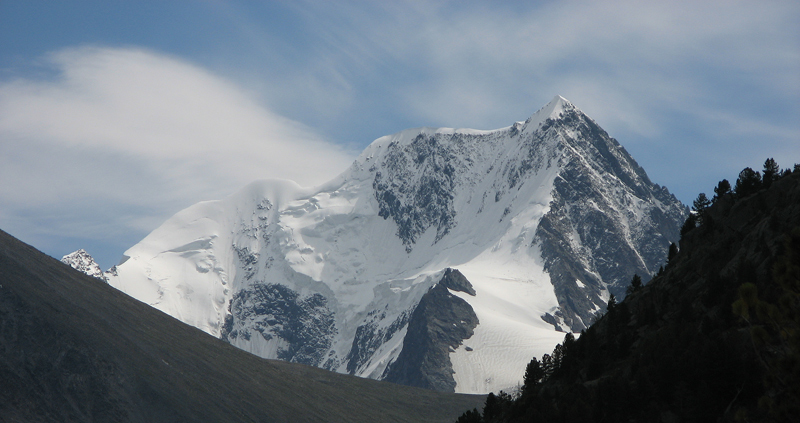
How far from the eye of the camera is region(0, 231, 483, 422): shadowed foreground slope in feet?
359

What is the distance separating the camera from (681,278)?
256ft

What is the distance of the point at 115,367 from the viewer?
392 ft

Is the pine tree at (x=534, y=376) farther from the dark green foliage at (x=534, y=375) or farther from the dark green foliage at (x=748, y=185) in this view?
the dark green foliage at (x=748, y=185)

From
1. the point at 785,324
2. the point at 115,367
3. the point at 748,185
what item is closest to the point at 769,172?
the point at 748,185

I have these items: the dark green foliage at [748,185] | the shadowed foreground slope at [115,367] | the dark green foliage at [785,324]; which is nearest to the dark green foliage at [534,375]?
the dark green foliage at [748,185]

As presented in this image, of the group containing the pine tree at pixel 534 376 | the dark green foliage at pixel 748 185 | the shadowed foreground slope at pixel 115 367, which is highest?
the dark green foliage at pixel 748 185

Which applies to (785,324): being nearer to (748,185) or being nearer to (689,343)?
(689,343)

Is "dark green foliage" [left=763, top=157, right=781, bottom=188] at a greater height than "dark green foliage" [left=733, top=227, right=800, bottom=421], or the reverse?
"dark green foliage" [left=763, top=157, right=781, bottom=188]

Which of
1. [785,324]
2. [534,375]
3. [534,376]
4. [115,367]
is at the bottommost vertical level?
[115,367]

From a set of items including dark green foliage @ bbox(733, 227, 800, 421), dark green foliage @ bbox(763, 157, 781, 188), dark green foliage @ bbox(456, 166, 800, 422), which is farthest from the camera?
dark green foliage @ bbox(763, 157, 781, 188)

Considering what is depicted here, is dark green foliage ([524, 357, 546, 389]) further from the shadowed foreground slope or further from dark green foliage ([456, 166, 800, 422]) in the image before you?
the shadowed foreground slope

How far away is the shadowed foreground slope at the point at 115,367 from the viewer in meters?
109

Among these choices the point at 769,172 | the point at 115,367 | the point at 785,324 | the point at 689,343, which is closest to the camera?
the point at 785,324

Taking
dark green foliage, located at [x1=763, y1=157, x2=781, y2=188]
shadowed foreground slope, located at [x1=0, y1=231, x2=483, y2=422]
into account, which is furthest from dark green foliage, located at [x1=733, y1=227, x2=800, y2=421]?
shadowed foreground slope, located at [x1=0, y1=231, x2=483, y2=422]
